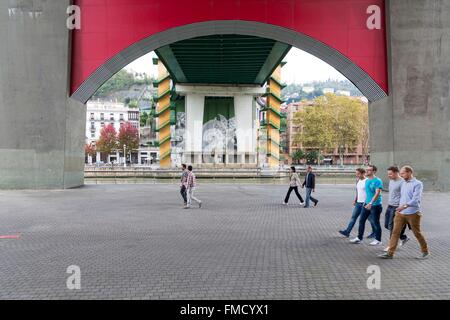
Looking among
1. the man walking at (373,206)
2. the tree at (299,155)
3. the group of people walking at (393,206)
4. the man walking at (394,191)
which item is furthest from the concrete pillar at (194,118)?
the man walking at (394,191)

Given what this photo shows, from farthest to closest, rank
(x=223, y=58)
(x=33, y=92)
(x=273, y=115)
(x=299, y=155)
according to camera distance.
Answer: (x=299, y=155), (x=273, y=115), (x=223, y=58), (x=33, y=92)

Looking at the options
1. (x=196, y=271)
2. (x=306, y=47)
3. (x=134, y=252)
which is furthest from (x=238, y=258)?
(x=306, y=47)

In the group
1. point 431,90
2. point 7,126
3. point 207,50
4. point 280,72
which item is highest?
point 280,72

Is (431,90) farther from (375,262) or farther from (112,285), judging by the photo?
(112,285)

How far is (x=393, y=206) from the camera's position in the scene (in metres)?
8.26

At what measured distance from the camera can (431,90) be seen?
20.2 metres

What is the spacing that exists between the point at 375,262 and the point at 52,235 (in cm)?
664

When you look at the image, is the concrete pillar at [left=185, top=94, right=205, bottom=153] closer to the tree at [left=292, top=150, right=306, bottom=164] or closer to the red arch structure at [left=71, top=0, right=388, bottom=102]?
the red arch structure at [left=71, top=0, right=388, bottom=102]

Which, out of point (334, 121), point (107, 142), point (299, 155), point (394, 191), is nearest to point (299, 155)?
point (299, 155)

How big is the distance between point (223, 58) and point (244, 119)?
20.6 m

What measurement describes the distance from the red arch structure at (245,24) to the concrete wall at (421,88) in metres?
0.80

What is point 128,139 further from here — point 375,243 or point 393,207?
point 393,207

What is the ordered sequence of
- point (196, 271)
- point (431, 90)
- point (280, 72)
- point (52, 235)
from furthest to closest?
point (280, 72)
point (431, 90)
point (52, 235)
point (196, 271)

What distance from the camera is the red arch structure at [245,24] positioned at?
2123 centimetres
